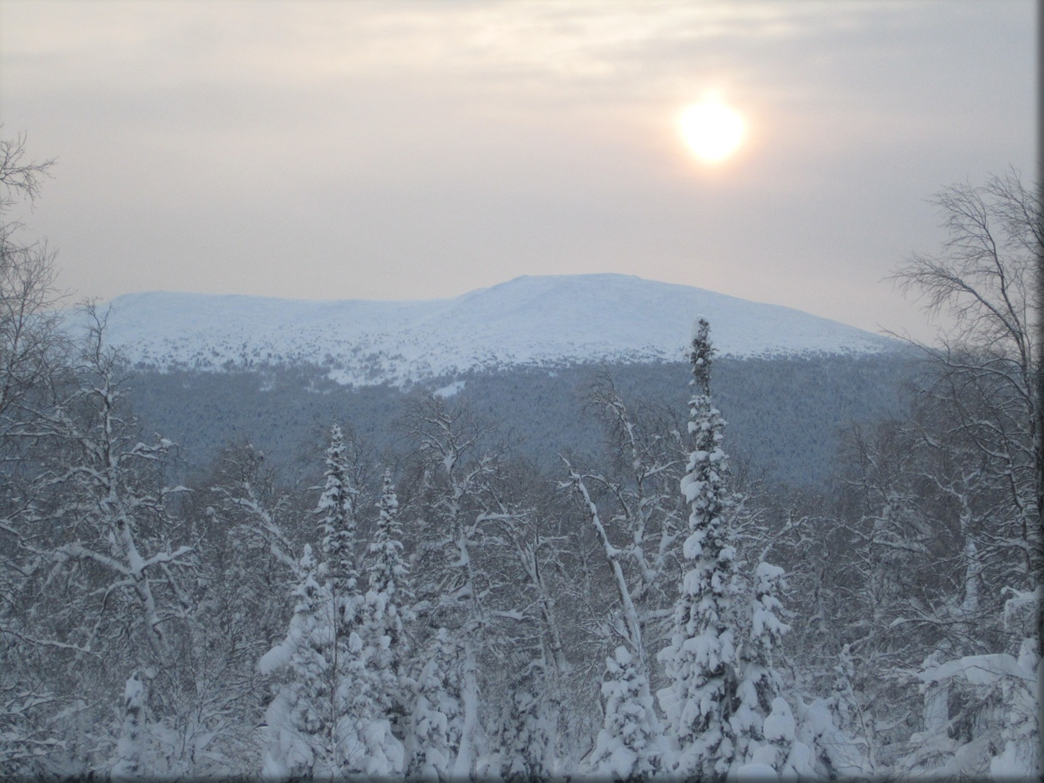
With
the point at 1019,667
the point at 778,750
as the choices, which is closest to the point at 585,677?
the point at 778,750

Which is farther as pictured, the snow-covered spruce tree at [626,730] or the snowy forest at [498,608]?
the snow-covered spruce tree at [626,730]

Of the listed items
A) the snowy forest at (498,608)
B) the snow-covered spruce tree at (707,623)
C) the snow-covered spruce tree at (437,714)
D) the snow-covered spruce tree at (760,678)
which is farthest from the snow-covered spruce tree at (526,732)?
the snow-covered spruce tree at (760,678)

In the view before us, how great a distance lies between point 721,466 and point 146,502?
1239 centimetres

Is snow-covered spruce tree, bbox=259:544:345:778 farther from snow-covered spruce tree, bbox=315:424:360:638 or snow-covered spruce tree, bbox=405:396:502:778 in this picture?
snow-covered spruce tree, bbox=405:396:502:778

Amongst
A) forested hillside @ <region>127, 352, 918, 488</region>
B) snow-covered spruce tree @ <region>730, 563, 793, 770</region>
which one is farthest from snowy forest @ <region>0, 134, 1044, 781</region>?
forested hillside @ <region>127, 352, 918, 488</region>

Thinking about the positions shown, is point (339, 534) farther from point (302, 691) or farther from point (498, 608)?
point (498, 608)

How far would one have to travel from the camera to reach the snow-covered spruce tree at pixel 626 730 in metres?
17.0

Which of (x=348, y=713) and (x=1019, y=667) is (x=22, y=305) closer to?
(x=348, y=713)

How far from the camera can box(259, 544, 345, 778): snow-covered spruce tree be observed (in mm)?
18047

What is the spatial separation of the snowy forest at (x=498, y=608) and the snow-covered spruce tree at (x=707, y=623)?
55 millimetres

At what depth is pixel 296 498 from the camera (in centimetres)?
3494

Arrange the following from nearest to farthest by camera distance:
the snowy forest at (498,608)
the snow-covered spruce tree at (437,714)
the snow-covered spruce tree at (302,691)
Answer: the snowy forest at (498,608), the snow-covered spruce tree at (302,691), the snow-covered spruce tree at (437,714)

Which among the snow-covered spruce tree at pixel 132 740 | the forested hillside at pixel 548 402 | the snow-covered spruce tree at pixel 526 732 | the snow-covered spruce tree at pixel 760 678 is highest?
the forested hillside at pixel 548 402

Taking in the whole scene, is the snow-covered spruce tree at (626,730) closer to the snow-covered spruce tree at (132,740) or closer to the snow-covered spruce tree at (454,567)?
the snow-covered spruce tree at (454,567)
